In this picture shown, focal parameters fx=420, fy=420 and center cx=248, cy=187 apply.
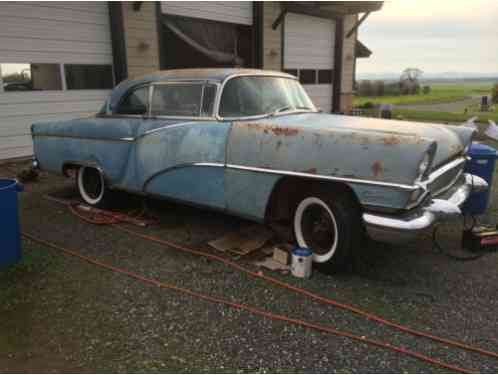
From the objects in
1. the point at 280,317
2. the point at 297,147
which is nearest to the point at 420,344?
the point at 280,317

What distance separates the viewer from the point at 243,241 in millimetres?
4184

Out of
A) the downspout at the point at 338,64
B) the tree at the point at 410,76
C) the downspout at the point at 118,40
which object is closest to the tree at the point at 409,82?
the tree at the point at 410,76

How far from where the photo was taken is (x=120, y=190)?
202 inches

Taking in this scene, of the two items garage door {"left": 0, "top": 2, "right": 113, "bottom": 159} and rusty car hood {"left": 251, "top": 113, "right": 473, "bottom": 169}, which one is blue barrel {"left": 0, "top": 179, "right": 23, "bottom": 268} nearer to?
rusty car hood {"left": 251, "top": 113, "right": 473, "bottom": 169}

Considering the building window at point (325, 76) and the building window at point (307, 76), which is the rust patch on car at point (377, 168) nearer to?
the building window at point (307, 76)

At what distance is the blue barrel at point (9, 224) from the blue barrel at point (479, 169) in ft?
15.5

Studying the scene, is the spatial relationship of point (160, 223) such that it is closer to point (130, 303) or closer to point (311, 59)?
point (130, 303)

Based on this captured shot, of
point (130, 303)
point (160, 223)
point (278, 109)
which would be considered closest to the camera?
point (130, 303)

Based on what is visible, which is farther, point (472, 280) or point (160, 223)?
point (160, 223)

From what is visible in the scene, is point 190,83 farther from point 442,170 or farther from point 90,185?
point 442,170

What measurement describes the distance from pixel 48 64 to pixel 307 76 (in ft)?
29.9

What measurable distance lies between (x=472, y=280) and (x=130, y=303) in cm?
275

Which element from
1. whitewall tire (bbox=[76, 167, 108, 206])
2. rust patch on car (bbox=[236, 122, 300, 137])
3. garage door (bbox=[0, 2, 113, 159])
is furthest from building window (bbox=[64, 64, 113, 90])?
rust patch on car (bbox=[236, 122, 300, 137])

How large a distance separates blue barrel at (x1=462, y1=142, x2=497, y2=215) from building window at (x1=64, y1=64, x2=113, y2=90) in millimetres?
7819
